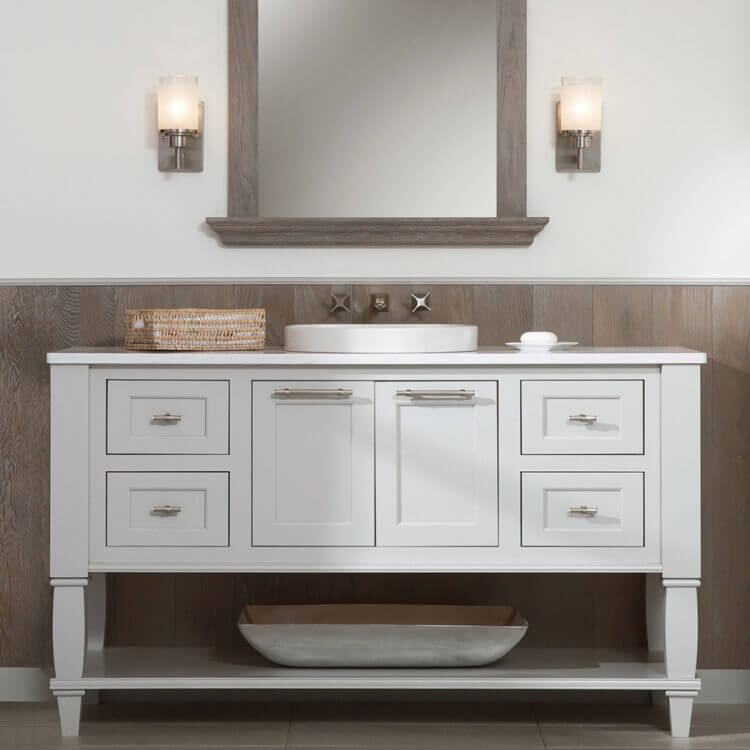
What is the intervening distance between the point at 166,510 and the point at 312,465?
13.2 inches

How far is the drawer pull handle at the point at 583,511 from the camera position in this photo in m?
2.30

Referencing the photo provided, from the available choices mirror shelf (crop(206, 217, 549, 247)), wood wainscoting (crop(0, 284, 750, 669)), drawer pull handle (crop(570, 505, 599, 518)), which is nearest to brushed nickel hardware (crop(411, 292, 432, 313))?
wood wainscoting (crop(0, 284, 750, 669))

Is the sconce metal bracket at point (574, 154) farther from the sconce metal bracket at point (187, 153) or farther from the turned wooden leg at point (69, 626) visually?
the turned wooden leg at point (69, 626)

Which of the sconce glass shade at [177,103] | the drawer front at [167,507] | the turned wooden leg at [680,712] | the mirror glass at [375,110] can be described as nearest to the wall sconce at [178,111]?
the sconce glass shade at [177,103]

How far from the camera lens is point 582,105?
2.58 m

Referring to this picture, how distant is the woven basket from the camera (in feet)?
7.82

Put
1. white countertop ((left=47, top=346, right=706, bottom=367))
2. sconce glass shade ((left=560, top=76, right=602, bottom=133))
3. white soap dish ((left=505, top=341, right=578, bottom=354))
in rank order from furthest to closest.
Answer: sconce glass shade ((left=560, top=76, right=602, bottom=133)), white soap dish ((left=505, top=341, right=578, bottom=354)), white countertop ((left=47, top=346, right=706, bottom=367))

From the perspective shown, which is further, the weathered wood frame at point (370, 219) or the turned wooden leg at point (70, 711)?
the weathered wood frame at point (370, 219)

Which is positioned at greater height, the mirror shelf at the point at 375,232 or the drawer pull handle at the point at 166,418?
the mirror shelf at the point at 375,232

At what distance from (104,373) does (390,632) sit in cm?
87

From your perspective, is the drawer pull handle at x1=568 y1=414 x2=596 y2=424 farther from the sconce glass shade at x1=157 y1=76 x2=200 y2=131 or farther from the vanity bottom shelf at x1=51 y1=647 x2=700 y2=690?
the sconce glass shade at x1=157 y1=76 x2=200 y2=131

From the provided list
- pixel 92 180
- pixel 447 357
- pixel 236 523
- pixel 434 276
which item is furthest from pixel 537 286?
pixel 92 180

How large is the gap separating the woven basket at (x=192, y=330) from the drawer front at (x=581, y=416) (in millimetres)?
657

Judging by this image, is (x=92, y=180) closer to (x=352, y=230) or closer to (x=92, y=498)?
(x=352, y=230)
